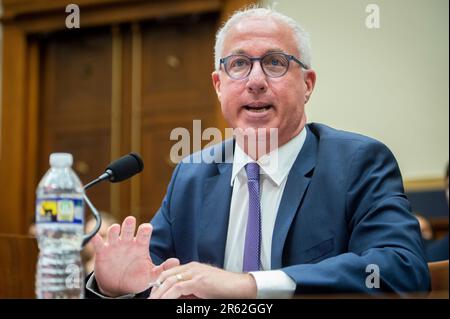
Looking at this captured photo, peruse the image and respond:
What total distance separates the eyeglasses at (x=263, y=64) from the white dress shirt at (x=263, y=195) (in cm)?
21

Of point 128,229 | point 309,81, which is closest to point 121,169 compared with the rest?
point 128,229

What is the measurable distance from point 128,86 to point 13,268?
3347 millimetres

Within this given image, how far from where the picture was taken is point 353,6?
311cm

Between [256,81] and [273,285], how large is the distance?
658 millimetres

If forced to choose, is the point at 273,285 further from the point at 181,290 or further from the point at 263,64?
the point at 263,64

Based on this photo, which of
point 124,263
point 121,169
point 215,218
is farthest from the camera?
point 215,218

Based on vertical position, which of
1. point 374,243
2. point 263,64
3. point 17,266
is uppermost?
point 263,64

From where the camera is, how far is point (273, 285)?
158 cm

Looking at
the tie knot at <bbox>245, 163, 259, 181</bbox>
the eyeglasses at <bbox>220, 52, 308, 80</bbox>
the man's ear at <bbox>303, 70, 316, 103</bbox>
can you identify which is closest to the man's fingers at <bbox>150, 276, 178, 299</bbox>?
the tie knot at <bbox>245, 163, 259, 181</bbox>

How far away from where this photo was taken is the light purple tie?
77.8 inches

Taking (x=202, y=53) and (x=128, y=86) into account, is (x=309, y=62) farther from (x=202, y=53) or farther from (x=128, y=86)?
(x=128, y=86)

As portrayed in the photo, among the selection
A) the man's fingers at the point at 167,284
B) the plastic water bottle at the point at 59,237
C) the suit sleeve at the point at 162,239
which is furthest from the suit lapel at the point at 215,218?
the plastic water bottle at the point at 59,237

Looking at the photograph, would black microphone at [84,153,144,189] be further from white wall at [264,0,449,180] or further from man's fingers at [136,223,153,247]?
white wall at [264,0,449,180]

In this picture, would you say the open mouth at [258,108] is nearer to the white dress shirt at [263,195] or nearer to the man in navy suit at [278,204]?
the man in navy suit at [278,204]
